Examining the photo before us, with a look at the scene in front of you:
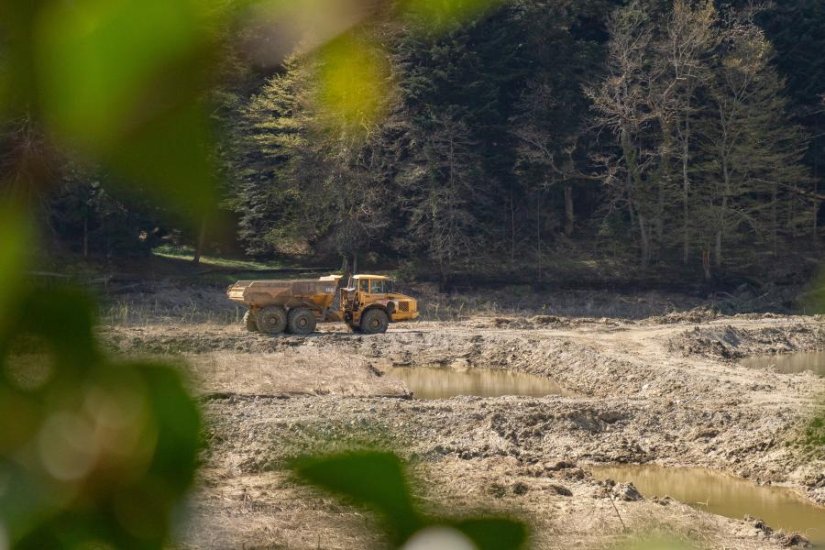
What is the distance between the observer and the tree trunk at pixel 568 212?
4084 cm

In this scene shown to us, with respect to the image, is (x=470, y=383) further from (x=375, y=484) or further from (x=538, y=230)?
(x=375, y=484)

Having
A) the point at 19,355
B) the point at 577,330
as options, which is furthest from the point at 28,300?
the point at 577,330

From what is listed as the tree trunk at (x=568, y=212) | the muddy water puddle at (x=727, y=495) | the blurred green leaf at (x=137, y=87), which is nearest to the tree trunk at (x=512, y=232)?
the tree trunk at (x=568, y=212)

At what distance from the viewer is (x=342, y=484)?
2.33ft

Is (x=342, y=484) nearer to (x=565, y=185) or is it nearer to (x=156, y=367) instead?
(x=156, y=367)

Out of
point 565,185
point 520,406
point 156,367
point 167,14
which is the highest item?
point 565,185

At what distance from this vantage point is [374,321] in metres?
28.4

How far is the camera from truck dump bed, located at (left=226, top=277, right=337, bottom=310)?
26.2 meters

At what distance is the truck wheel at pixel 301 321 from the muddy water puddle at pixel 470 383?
2917 millimetres

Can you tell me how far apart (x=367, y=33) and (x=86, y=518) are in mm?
481

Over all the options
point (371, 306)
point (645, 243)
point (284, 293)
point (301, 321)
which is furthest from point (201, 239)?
point (645, 243)

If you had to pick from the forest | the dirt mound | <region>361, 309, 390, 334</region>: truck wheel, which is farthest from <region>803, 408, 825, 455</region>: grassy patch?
<region>361, 309, 390, 334</region>: truck wheel

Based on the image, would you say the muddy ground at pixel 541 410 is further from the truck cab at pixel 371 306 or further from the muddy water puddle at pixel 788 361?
the truck cab at pixel 371 306

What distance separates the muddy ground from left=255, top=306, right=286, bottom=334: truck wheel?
27.9 inches
